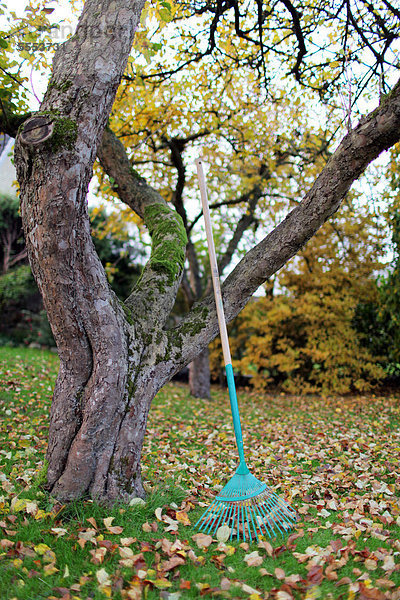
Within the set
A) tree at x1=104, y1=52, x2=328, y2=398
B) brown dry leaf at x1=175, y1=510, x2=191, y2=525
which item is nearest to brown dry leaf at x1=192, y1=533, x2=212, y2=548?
brown dry leaf at x1=175, y1=510, x2=191, y2=525

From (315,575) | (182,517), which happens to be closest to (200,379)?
(182,517)

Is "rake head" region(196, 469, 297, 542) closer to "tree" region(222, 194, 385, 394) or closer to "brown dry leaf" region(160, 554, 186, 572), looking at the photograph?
"brown dry leaf" region(160, 554, 186, 572)

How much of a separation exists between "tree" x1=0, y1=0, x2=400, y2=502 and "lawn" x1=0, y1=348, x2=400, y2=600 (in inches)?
8.9

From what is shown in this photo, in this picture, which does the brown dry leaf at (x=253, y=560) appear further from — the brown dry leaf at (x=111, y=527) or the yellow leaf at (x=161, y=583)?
the brown dry leaf at (x=111, y=527)

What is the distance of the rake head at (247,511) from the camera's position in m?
2.42

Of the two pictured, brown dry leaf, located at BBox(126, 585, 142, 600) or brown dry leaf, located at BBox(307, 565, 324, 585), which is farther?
brown dry leaf, located at BBox(307, 565, 324, 585)

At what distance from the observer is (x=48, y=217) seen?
2.19m

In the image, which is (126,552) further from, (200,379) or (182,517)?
(200,379)

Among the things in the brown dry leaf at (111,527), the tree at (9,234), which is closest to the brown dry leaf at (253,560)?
the brown dry leaf at (111,527)

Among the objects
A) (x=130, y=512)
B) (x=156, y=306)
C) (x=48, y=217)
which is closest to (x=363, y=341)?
(x=156, y=306)

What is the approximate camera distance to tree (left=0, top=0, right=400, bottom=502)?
7.31 ft

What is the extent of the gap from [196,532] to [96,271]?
1548 millimetres

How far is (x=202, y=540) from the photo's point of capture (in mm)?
2283

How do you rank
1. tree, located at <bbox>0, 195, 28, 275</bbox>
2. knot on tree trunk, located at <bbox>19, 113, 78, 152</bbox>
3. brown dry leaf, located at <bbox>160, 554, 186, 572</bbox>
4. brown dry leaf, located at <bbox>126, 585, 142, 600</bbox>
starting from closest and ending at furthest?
brown dry leaf, located at <bbox>126, 585, 142, 600</bbox>
brown dry leaf, located at <bbox>160, 554, 186, 572</bbox>
knot on tree trunk, located at <bbox>19, 113, 78, 152</bbox>
tree, located at <bbox>0, 195, 28, 275</bbox>
